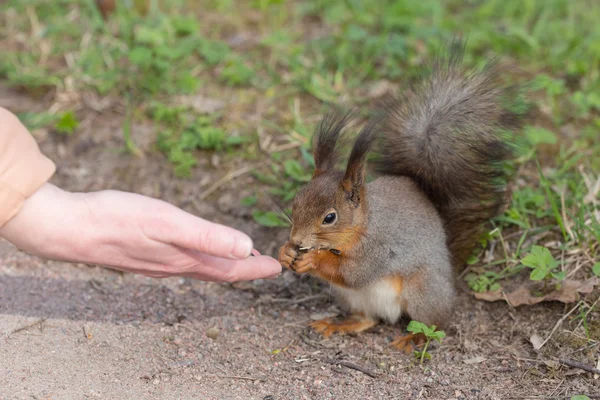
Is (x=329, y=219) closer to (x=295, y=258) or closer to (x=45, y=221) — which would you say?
(x=295, y=258)

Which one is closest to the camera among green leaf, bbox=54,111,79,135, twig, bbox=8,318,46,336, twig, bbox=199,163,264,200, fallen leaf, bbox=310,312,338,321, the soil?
the soil

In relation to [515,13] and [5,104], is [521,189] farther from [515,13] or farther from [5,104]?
[5,104]

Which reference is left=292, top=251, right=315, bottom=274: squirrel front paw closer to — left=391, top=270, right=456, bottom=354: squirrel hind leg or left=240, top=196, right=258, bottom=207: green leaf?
left=391, top=270, right=456, bottom=354: squirrel hind leg

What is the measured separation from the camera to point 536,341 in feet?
7.39

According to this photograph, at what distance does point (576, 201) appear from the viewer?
2.65m

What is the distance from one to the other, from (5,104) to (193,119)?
0.96 m

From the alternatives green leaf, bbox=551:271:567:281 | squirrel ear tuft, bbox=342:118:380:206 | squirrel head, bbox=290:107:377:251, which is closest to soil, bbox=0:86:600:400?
green leaf, bbox=551:271:567:281

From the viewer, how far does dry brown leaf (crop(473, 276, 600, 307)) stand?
229 centimetres

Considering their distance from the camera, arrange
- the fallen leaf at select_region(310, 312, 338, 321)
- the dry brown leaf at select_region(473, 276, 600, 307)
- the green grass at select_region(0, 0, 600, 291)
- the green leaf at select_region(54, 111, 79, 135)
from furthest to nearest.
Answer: the green leaf at select_region(54, 111, 79, 135) < the green grass at select_region(0, 0, 600, 291) < the fallen leaf at select_region(310, 312, 338, 321) < the dry brown leaf at select_region(473, 276, 600, 307)

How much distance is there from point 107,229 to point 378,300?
1.00m

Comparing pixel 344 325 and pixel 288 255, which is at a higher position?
pixel 288 255

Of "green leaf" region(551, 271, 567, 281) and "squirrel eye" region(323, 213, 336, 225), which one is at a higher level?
"squirrel eye" region(323, 213, 336, 225)

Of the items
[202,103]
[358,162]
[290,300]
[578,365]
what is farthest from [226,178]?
[578,365]

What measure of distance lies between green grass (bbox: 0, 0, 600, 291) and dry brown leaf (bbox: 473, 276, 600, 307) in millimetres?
60
